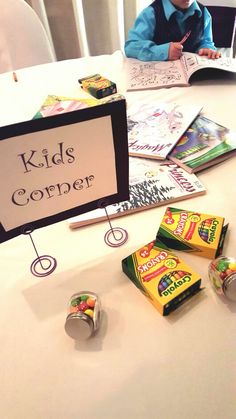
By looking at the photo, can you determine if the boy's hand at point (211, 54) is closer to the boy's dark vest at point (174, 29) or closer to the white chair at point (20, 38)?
the boy's dark vest at point (174, 29)

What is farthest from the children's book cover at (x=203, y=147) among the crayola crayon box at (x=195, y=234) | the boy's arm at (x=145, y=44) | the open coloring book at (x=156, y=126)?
the boy's arm at (x=145, y=44)

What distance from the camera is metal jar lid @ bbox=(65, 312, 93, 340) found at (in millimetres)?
395

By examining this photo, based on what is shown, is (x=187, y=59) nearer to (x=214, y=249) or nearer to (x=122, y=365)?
(x=214, y=249)

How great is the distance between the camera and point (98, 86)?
95 centimetres

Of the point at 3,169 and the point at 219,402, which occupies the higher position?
the point at 3,169

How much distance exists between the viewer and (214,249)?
48 centimetres

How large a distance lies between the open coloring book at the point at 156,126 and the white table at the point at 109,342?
6.2 inches

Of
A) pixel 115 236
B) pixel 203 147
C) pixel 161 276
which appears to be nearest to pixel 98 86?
pixel 203 147

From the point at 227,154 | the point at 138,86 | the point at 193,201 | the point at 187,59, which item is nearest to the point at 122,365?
the point at 193,201

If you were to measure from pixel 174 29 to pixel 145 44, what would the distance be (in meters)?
0.25

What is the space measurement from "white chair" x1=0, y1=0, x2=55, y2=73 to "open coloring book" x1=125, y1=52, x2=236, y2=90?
1.34 ft

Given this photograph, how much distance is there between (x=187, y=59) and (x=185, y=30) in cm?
37

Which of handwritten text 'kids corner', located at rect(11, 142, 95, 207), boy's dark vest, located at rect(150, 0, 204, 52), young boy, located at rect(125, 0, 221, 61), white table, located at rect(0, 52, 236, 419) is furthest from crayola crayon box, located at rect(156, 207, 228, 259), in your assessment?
boy's dark vest, located at rect(150, 0, 204, 52)

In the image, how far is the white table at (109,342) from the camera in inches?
14.1
